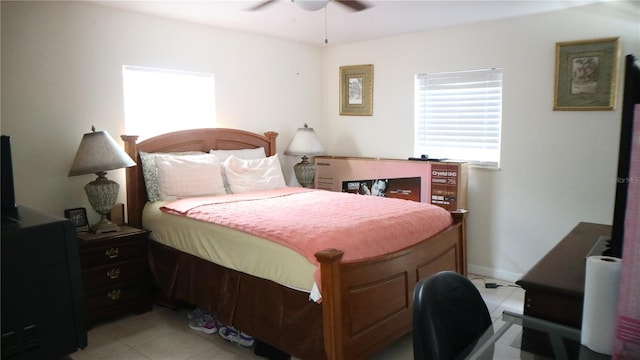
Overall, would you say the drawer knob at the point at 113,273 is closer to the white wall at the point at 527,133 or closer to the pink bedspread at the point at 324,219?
the pink bedspread at the point at 324,219

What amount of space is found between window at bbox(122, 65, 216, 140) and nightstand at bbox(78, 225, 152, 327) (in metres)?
0.93

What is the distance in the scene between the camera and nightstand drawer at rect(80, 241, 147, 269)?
2918 millimetres

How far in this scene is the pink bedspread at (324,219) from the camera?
233cm

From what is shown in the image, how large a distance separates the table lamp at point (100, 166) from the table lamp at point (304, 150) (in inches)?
71.1

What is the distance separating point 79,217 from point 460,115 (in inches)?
132

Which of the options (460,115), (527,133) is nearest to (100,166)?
(460,115)

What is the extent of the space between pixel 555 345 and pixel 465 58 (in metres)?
3.20

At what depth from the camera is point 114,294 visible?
3082mm

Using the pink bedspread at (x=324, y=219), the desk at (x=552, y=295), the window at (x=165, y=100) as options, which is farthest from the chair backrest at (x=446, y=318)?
the window at (x=165, y=100)

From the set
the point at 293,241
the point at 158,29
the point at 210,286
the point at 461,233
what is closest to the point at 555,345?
the point at 293,241

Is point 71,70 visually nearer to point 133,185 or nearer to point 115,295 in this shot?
point 133,185

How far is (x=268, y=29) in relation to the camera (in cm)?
414

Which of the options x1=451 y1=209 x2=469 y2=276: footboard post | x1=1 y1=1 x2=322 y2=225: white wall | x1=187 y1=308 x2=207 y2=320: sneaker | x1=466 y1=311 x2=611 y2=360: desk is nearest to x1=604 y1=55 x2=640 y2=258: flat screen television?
x1=466 y1=311 x2=611 y2=360: desk

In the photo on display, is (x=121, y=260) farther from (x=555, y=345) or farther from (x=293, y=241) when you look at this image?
(x=555, y=345)
